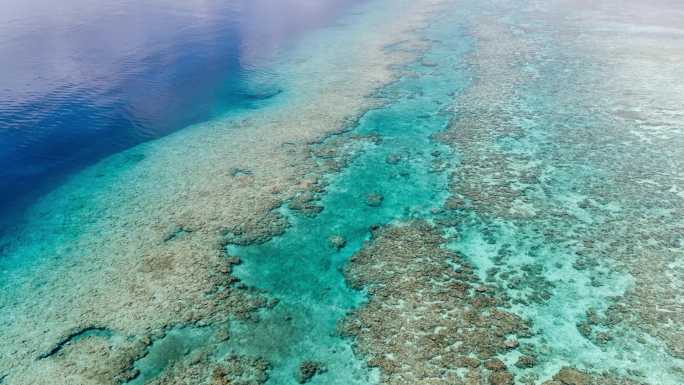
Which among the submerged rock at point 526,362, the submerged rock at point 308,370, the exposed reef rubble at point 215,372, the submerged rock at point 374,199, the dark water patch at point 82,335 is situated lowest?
the dark water patch at point 82,335

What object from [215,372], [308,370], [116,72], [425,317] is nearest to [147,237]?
[215,372]

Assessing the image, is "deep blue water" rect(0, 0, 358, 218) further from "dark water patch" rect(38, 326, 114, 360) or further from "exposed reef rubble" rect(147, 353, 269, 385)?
"exposed reef rubble" rect(147, 353, 269, 385)

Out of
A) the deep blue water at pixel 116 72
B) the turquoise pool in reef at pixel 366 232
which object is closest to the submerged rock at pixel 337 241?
the turquoise pool in reef at pixel 366 232

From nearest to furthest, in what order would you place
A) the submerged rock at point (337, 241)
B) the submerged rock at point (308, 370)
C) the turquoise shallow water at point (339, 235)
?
the submerged rock at point (308, 370) → the turquoise shallow water at point (339, 235) → the submerged rock at point (337, 241)

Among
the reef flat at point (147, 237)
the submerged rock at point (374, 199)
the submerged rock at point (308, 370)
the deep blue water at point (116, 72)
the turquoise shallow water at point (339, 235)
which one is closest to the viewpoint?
the submerged rock at point (308, 370)

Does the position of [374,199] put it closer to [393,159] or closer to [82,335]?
[393,159]

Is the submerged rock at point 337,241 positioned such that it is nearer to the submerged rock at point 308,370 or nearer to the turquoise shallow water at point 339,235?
the turquoise shallow water at point 339,235

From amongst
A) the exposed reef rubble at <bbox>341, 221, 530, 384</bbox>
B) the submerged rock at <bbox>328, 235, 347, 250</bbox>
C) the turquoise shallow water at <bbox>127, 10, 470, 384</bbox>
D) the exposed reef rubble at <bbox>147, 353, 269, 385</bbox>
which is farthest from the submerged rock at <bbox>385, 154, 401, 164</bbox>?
the exposed reef rubble at <bbox>147, 353, 269, 385</bbox>
